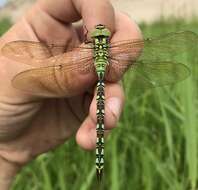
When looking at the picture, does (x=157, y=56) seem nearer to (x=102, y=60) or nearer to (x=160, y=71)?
(x=160, y=71)

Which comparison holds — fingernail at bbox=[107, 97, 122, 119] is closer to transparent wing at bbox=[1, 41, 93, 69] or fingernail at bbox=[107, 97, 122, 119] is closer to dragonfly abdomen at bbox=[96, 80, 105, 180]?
dragonfly abdomen at bbox=[96, 80, 105, 180]

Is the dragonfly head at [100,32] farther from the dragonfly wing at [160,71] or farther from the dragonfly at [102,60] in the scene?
the dragonfly wing at [160,71]

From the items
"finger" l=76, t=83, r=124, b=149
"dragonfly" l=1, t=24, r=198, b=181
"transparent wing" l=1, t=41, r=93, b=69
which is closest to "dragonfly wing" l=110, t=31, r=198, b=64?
"dragonfly" l=1, t=24, r=198, b=181

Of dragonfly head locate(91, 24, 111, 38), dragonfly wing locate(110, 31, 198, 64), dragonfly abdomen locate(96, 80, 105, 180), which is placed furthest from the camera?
dragonfly wing locate(110, 31, 198, 64)

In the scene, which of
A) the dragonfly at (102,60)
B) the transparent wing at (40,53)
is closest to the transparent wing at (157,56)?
the dragonfly at (102,60)

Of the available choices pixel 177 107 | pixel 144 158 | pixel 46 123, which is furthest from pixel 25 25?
pixel 177 107

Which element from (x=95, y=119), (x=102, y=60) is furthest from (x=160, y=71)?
(x=95, y=119)
